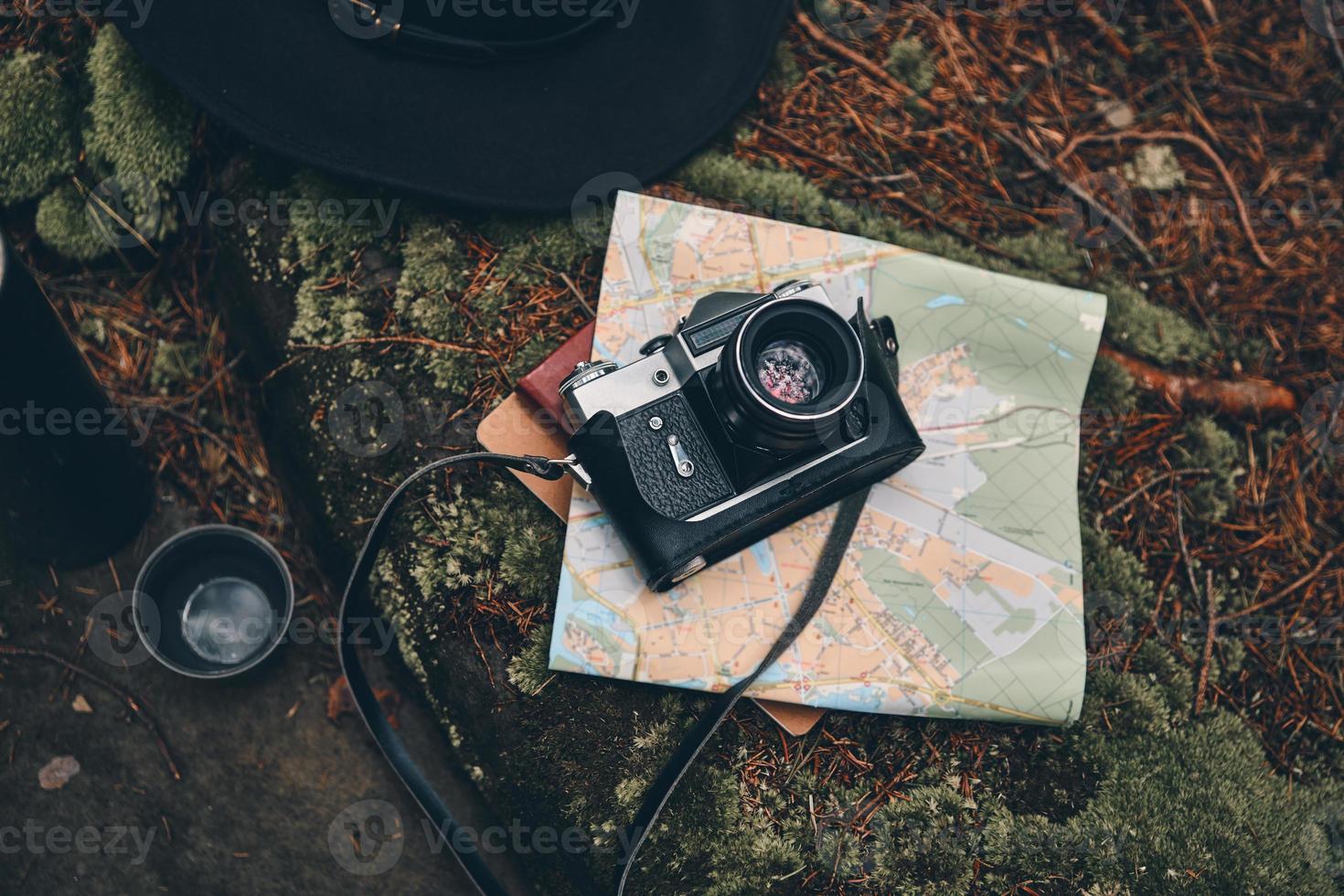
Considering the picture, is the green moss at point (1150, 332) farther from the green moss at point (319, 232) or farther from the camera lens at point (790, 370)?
the green moss at point (319, 232)

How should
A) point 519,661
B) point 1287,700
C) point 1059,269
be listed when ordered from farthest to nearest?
1. point 1059,269
2. point 1287,700
3. point 519,661

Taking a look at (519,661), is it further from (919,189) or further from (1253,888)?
(1253,888)

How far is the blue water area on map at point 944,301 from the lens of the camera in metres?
1.88

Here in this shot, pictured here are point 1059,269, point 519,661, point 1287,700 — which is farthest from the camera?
point 1059,269

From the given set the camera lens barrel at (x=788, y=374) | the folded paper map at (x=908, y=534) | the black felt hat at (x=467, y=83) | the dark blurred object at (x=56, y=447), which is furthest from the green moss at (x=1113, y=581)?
the dark blurred object at (x=56, y=447)

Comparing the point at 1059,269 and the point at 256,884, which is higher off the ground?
the point at 1059,269

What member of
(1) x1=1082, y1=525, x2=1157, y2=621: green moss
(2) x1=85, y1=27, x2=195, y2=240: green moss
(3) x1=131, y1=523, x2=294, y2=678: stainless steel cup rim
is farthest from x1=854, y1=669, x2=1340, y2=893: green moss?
(2) x1=85, y1=27, x2=195, y2=240: green moss

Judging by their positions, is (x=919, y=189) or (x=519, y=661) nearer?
(x=519, y=661)

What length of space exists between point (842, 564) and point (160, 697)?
1.63 metres

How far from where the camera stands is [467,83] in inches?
69.4

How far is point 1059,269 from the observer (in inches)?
79.6

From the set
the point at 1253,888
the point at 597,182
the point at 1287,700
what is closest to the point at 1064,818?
the point at 1253,888

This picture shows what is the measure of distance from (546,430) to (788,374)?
55cm

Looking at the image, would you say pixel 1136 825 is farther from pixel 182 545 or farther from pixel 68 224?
pixel 68 224
